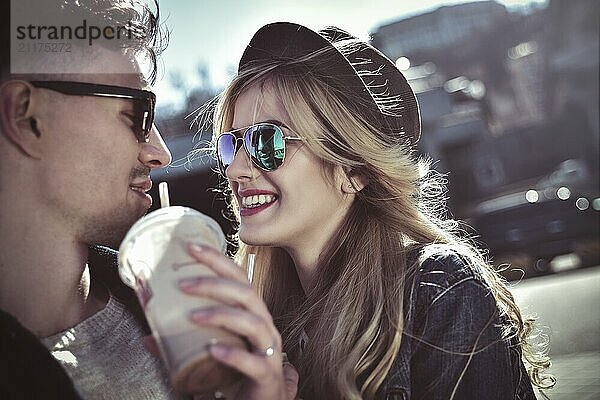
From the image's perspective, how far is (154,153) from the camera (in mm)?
2055

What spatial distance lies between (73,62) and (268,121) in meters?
0.71

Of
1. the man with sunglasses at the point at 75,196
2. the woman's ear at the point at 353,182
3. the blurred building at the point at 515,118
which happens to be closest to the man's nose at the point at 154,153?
the man with sunglasses at the point at 75,196

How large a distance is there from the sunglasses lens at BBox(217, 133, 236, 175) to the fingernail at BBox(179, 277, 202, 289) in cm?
126

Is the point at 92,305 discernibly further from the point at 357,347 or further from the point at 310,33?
the point at 310,33

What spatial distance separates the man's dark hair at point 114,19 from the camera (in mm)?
1805

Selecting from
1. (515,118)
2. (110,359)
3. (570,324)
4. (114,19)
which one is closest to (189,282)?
(110,359)

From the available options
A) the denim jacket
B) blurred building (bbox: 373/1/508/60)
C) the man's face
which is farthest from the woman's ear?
blurred building (bbox: 373/1/508/60)

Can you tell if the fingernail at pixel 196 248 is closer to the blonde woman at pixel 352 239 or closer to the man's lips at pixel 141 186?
the blonde woman at pixel 352 239

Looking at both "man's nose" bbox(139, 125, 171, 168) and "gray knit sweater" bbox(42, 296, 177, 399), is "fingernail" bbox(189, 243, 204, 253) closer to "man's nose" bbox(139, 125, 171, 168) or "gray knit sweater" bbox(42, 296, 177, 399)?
"gray knit sweater" bbox(42, 296, 177, 399)

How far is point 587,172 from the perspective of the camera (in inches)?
731

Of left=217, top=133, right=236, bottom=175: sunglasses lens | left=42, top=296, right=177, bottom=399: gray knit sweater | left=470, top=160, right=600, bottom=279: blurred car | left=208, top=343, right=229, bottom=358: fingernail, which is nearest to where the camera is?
left=208, top=343, right=229, bottom=358: fingernail

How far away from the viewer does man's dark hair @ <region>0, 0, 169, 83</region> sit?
180 centimetres

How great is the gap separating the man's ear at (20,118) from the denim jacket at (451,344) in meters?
1.08

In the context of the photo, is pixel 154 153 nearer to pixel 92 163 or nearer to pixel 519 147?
pixel 92 163
